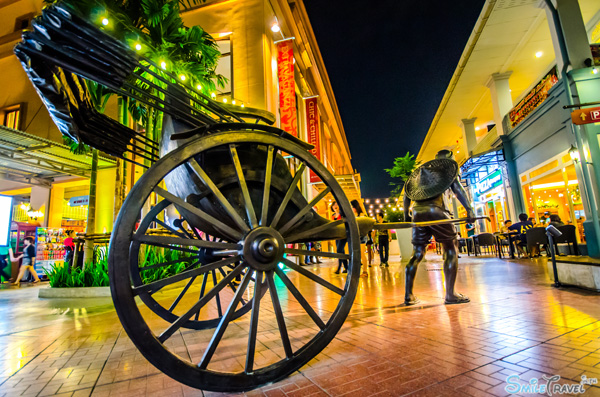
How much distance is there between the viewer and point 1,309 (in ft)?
18.7

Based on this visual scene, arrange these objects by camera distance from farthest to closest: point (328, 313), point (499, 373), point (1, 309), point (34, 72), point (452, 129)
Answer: point (452, 129)
point (1, 309)
point (328, 313)
point (499, 373)
point (34, 72)

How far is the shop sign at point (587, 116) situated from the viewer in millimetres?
6934

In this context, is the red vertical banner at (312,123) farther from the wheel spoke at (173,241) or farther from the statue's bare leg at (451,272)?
the wheel spoke at (173,241)

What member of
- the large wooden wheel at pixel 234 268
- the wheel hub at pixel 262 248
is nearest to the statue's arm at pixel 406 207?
the large wooden wheel at pixel 234 268

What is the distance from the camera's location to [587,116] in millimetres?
6996

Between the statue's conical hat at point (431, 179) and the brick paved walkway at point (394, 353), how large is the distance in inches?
63.1

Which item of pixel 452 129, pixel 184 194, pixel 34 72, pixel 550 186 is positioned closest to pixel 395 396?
pixel 184 194

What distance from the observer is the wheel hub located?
6.04 ft

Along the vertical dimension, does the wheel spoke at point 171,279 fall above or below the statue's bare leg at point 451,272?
above

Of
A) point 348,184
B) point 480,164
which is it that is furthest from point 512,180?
point 348,184

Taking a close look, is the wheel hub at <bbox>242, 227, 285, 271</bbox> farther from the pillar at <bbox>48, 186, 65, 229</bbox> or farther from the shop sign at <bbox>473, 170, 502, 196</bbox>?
the pillar at <bbox>48, 186, 65, 229</bbox>

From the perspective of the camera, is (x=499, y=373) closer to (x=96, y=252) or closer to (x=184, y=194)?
(x=184, y=194)

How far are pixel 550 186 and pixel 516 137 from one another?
3.18m

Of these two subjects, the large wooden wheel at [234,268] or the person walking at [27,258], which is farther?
the person walking at [27,258]
